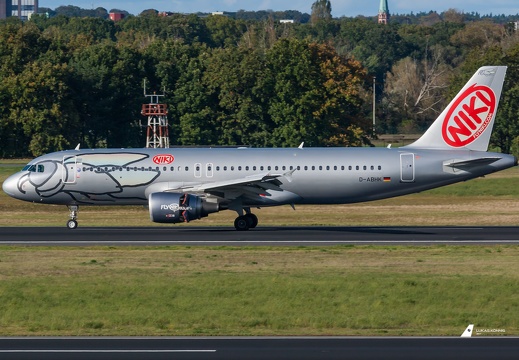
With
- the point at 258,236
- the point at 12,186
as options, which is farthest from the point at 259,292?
the point at 12,186

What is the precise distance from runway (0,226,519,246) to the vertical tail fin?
3.69 metres

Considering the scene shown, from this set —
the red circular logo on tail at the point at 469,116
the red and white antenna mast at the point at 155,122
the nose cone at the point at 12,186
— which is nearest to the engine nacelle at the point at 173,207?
the nose cone at the point at 12,186

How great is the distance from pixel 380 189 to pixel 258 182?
542cm

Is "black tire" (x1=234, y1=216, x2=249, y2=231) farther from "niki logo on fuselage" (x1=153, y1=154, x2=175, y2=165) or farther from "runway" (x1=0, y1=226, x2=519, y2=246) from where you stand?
"niki logo on fuselage" (x1=153, y1=154, x2=175, y2=165)

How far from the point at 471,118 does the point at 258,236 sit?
1111cm

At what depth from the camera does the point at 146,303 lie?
25.5 m

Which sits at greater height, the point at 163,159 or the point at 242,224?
the point at 163,159

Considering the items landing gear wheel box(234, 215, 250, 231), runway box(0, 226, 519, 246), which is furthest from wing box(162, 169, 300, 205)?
runway box(0, 226, 519, 246)

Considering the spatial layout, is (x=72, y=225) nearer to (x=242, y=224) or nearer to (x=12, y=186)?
(x=12, y=186)
